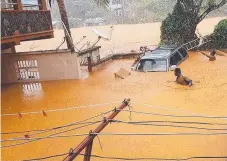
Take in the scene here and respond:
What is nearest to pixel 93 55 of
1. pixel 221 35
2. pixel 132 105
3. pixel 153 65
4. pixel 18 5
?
pixel 153 65

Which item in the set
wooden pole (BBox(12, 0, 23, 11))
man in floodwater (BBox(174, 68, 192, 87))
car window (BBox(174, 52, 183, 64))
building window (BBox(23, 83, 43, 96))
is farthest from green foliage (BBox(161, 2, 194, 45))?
wooden pole (BBox(12, 0, 23, 11))

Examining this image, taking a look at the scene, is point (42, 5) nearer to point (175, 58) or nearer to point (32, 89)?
point (32, 89)

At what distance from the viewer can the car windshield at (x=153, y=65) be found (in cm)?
1573

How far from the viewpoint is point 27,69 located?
17.4 meters

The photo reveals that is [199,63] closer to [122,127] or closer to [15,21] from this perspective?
[122,127]

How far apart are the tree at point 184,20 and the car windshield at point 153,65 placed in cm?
810

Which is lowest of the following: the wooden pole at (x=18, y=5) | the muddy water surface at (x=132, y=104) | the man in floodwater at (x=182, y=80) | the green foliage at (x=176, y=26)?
the muddy water surface at (x=132, y=104)

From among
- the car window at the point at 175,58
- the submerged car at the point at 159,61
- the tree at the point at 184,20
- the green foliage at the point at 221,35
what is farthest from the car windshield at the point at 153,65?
the green foliage at the point at 221,35

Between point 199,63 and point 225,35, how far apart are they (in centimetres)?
575

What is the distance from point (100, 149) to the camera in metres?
8.38

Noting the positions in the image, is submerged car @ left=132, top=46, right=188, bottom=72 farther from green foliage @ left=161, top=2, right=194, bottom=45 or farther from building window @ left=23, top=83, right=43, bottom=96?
green foliage @ left=161, top=2, right=194, bottom=45

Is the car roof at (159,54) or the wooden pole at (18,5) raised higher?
the wooden pole at (18,5)

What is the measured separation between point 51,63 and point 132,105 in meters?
7.04

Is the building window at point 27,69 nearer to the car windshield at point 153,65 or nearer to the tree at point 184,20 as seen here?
the car windshield at point 153,65
